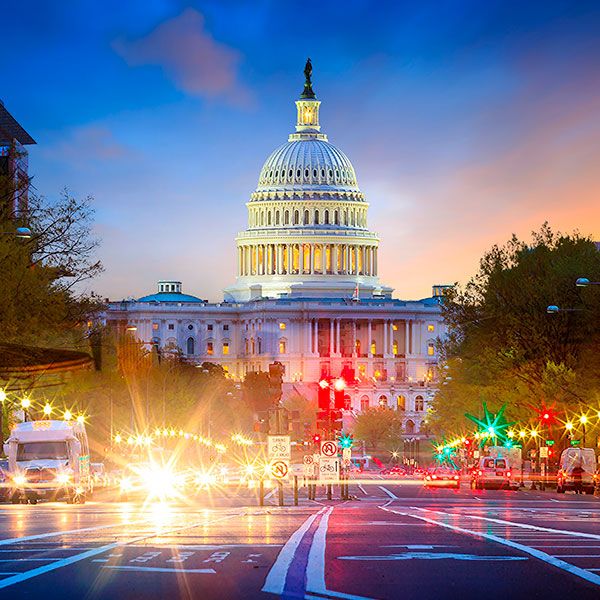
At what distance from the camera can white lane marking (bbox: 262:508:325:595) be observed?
59.6 ft

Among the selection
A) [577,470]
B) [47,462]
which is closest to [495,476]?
[577,470]

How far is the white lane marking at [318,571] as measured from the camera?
687 inches

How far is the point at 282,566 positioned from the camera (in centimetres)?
2102

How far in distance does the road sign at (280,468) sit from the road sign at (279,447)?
50 centimetres

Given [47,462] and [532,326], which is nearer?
[47,462]

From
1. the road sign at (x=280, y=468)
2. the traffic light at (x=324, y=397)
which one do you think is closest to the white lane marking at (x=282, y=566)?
the road sign at (x=280, y=468)

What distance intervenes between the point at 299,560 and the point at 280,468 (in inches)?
1134

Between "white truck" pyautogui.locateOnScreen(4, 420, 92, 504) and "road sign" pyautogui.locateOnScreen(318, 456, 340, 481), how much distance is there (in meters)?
8.09

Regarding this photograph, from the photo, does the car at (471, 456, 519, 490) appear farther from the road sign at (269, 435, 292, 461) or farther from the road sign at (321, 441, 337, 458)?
the road sign at (269, 435, 292, 461)

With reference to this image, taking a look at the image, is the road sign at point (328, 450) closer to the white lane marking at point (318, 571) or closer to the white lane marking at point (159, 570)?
the white lane marking at point (318, 571)

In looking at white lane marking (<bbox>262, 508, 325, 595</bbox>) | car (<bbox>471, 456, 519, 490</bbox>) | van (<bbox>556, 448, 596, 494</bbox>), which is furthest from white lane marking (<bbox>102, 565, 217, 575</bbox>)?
car (<bbox>471, 456, 519, 490</bbox>)

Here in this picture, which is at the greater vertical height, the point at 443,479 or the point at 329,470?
the point at 443,479

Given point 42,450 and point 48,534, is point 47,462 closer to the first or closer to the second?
point 42,450

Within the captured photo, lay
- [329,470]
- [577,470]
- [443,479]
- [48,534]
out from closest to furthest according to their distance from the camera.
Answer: [48,534]
[329,470]
[577,470]
[443,479]
